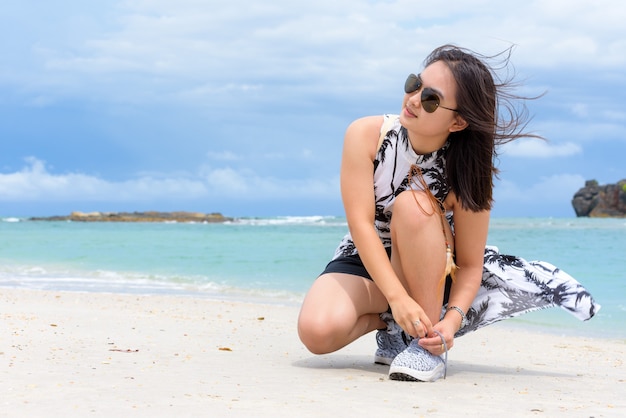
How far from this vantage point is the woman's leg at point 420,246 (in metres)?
3.03

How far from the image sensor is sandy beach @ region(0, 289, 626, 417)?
2.45m

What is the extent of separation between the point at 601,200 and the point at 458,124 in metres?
74.8

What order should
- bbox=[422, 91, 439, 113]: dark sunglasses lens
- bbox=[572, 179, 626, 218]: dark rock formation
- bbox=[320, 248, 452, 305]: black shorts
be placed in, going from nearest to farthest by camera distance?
1. bbox=[422, 91, 439, 113]: dark sunglasses lens
2. bbox=[320, 248, 452, 305]: black shorts
3. bbox=[572, 179, 626, 218]: dark rock formation

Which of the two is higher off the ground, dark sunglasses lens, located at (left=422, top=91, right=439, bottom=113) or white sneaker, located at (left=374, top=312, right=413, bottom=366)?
dark sunglasses lens, located at (left=422, top=91, right=439, bottom=113)

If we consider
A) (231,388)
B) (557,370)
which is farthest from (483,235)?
(231,388)

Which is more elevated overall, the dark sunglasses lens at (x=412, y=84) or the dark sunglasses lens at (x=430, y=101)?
the dark sunglasses lens at (x=412, y=84)

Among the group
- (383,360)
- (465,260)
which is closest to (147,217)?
(383,360)

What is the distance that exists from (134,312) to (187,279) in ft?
14.7

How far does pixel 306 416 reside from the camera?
2297mm

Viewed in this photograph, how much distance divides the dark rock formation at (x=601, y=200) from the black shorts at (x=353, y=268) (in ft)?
237

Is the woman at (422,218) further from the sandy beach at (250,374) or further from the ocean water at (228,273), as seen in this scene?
the ocean water at (228,273)

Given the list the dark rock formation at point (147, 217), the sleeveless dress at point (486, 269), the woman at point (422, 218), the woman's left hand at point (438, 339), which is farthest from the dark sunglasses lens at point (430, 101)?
the dark rock formation at point (147, 217)

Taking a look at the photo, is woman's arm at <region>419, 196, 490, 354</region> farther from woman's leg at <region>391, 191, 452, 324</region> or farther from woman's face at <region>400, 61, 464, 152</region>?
woman's face at <region>400, 61, 464, 152</region>

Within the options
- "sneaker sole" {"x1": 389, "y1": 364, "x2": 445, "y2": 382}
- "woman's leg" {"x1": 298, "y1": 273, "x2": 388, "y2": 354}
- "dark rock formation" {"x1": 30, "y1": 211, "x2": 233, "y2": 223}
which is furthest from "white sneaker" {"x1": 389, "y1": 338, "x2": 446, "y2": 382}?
"dark rock formation" {"x1": 30, "y1": 211, "x2": 233, "y2": 223}
